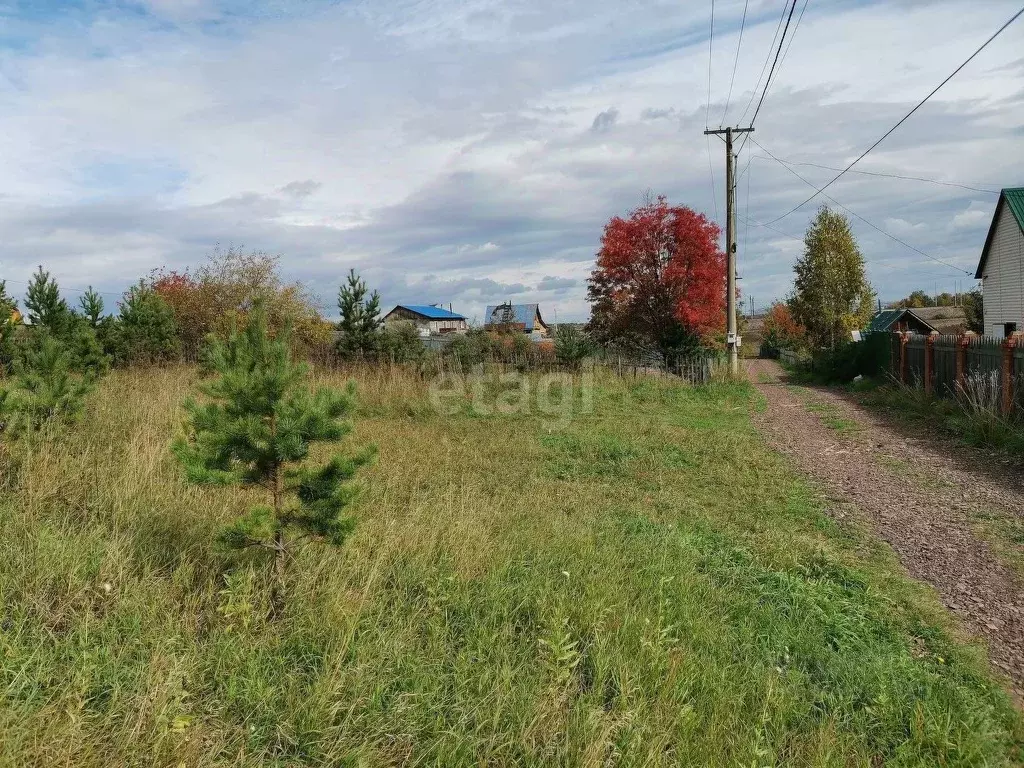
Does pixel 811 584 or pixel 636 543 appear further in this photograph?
pixel 636 543

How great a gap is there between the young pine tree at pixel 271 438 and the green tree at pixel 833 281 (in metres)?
32.4

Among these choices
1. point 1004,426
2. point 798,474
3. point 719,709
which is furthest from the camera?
point 1004,426

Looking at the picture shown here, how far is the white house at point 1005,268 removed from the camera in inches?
789

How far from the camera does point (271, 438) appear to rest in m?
3.35

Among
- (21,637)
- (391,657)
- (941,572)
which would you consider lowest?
(941,572)

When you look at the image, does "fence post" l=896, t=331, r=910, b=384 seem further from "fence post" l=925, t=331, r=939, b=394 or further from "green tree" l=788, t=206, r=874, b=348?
"green tree" l=788, t=206, r=874, b=348

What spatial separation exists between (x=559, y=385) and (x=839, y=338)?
2169 centimetres

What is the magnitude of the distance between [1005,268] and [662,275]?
1092 centimetres

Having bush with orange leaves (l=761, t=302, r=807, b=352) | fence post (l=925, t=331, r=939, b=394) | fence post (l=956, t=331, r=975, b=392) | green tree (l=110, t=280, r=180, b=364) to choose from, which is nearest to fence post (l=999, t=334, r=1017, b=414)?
fence post (l=956, t=331, r=975, b=392)

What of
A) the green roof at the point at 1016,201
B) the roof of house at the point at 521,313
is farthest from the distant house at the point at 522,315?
the green roof at the point at 1016,201

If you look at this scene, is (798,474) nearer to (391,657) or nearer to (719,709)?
(719,709)

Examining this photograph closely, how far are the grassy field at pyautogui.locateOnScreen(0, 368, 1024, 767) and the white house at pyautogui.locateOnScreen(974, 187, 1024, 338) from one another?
64.9 ft

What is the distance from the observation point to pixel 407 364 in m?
16.1

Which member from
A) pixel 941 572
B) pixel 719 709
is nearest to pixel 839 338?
pixel 941 572
